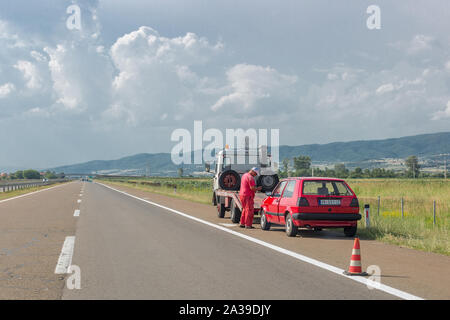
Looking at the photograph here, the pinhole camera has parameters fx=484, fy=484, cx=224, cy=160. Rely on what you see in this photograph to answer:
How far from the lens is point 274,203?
1373cm

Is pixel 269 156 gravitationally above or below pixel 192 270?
above

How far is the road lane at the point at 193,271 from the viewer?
627 centimetres

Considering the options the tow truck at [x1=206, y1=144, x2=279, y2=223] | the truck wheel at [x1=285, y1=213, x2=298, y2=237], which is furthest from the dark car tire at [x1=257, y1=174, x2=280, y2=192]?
the truck wheel at [x1=285, y1=213, x2=298, y2=237]

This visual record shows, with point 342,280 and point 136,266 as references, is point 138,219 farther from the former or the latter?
point 342,280

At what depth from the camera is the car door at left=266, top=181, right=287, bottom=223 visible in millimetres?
13578

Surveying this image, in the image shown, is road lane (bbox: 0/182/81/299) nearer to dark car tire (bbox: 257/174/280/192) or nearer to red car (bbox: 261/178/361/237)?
red car (bbox: 261/178/361/237)

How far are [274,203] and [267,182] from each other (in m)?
3.74

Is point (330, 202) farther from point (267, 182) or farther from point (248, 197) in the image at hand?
point (267, 182)

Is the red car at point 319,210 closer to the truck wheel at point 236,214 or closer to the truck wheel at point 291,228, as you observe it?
the truck wheel at point 291,228

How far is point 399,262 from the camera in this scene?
8906 mm

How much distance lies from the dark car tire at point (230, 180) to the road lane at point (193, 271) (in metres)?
5.75

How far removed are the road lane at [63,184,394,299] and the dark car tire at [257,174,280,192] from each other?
5085mm
